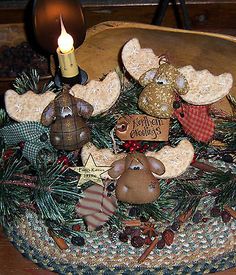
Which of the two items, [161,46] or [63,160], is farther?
[161,46]

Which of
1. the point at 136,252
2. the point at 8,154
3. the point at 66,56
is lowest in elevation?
the point at 136,252

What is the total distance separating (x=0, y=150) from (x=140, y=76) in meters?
0.20

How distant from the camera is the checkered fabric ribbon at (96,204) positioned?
69 cm

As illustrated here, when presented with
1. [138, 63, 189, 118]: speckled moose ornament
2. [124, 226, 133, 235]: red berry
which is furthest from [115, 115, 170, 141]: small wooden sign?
[124, 226, 133, 235]: red berry

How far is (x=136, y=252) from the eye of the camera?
737 mm

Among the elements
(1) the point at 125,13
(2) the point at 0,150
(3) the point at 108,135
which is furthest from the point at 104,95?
(1) the point at 125,13

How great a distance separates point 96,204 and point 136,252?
0.31 feet

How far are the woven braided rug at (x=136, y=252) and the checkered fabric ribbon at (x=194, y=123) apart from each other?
11 centimetres

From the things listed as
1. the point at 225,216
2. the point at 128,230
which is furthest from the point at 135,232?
the point at 225,216

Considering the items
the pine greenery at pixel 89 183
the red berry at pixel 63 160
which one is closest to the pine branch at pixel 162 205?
the pine greenery at pixel 89 183

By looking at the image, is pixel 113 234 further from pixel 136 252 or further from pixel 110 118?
pixel 110 118

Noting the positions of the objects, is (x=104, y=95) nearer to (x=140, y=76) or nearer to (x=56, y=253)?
(x=140, y=76)

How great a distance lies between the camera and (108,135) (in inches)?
28.2

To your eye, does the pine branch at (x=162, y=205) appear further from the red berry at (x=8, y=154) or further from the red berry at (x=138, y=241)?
the red berry at (x=8, y=154)
